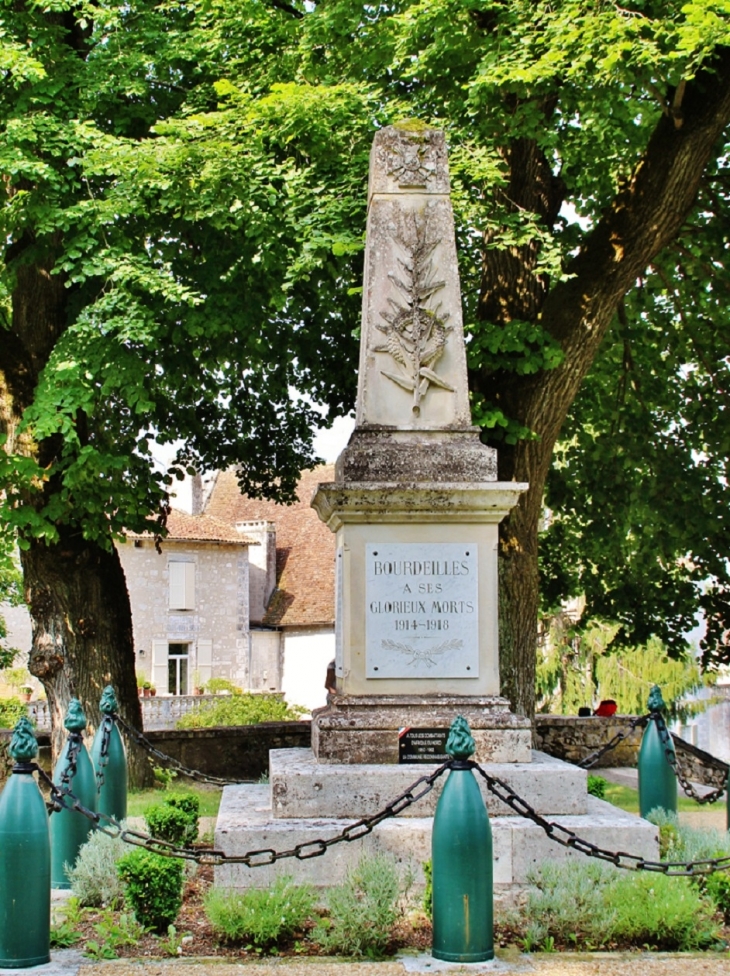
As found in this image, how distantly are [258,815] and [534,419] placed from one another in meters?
6.47

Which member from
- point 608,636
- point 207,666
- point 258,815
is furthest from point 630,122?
point 207,666

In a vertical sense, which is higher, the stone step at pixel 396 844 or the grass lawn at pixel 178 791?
the stone step at pixel 396 844

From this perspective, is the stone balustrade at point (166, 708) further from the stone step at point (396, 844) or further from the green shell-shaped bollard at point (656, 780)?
the stone step at point (396, 844)

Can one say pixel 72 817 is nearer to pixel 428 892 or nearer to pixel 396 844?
pixel 396 844

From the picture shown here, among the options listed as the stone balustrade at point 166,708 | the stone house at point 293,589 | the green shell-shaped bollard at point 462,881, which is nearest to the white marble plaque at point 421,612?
the green shell-shaped bollard at point 462,881

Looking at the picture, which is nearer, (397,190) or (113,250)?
(397,190)

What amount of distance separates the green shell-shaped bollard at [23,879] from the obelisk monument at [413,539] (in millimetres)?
2399

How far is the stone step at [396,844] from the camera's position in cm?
685

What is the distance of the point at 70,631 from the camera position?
14109 millimetres

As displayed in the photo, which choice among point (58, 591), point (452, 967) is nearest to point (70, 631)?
point (58, 591)

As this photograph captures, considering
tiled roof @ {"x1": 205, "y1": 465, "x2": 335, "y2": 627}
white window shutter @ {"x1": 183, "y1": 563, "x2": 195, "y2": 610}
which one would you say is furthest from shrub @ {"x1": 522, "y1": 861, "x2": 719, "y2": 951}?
white window shutter @ {"x1": 183, "y1": 563, "x2": 195, "y2": 610}

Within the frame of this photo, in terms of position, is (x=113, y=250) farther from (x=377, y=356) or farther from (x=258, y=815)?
(x=258, y=815)

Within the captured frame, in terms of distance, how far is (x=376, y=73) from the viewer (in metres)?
13.2

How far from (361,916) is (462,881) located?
637 mm
